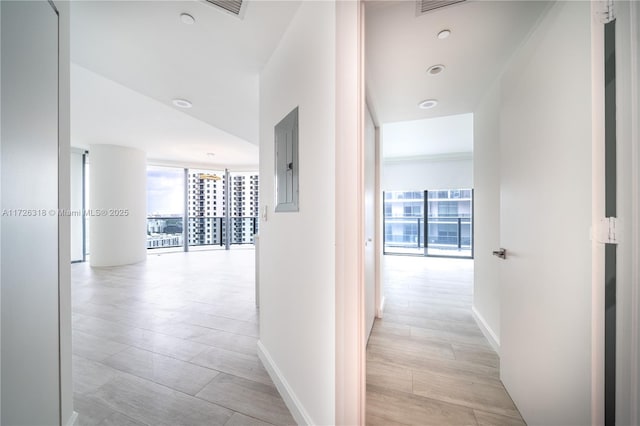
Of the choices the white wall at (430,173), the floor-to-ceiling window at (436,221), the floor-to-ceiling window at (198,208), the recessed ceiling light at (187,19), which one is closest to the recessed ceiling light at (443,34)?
the recessed ceiling light at (187,19)

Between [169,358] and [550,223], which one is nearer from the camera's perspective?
[550,223]

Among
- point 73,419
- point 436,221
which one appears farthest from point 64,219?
point 436,221

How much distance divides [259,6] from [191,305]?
339cm

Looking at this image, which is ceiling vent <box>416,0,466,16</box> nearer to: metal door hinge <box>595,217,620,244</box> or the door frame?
the door frame

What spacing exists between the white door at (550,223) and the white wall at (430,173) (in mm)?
5147

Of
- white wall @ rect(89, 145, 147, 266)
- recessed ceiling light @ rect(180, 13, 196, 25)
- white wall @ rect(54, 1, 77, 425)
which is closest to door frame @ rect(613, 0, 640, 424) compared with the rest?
recessed ceiling light @ rect(180, 13, 196, 25)

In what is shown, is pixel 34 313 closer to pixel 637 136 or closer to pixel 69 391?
pixel 69 391

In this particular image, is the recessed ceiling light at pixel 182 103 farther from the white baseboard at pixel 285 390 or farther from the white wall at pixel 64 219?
the white baseboard at pixel 285 390

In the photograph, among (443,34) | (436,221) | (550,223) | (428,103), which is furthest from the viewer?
(436,221)

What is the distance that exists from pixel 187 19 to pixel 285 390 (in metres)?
2.52

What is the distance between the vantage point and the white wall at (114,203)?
5145 millimetres

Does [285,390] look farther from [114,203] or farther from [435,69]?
[114,203]

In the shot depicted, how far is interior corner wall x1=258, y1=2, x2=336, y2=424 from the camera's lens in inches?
44.4

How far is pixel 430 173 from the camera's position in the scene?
642cm
